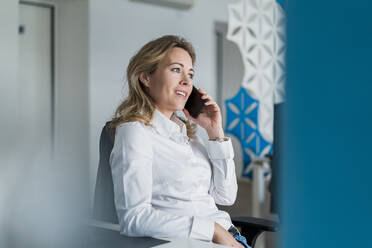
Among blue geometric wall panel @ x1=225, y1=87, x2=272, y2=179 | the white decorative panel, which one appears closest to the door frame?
the white decorative panel

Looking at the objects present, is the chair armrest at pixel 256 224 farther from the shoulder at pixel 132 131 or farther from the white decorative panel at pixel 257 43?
the white decorative panel at pixel 257 43

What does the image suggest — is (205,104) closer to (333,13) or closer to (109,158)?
(109,158)

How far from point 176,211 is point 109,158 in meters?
0.27

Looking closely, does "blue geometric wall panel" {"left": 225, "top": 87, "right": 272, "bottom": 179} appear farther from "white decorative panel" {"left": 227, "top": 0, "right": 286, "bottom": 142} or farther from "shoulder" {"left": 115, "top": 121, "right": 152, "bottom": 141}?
"shoulder" {"left": 115, "top": 121, "right": 152, "bottom": 141}

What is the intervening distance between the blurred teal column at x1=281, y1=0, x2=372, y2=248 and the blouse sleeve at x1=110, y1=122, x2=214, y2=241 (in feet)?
3.59

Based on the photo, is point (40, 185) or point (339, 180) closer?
point (339, 180)

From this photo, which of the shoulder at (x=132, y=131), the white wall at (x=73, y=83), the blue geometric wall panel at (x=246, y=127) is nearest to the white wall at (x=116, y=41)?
the white wall at (x=73, y=83)

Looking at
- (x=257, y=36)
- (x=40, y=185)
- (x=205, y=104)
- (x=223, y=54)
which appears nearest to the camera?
(x=205, y=104)

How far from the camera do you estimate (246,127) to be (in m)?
5.60

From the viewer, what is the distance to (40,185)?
338cm

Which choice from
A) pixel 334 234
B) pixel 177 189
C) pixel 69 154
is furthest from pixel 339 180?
pixel 69 154

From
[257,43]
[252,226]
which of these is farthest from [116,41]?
[252,226]

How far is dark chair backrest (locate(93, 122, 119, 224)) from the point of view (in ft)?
5.32

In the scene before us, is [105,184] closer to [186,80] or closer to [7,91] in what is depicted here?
[186,80]
